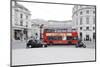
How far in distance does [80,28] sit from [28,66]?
2.91ft

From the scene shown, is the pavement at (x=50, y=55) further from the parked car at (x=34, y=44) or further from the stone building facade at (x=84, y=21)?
the stone building facade at (x=84, y=21)

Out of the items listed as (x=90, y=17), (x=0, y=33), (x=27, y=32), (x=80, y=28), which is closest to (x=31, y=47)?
(x=27, y=32)

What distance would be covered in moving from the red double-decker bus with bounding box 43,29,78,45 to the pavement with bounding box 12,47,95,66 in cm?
10

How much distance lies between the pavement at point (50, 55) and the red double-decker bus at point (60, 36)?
0.33 ft

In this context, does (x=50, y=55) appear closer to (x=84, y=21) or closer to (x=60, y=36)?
(x=60, y=36)

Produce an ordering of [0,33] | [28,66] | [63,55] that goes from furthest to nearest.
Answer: [63,55], [28,66], [0,33]

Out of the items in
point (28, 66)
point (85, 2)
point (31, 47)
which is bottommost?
point (28, 66)

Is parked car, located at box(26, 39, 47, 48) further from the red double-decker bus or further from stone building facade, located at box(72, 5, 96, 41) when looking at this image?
stone building facade, located at box(72, 5, 96, 41)

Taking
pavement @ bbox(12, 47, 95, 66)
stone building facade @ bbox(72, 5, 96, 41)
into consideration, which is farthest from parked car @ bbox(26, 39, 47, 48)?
stone building facade @ bbox(72, 5, 96, 41)

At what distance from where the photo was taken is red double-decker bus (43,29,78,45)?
270cm

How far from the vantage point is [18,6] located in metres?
2.53

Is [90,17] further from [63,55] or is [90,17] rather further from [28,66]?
[28,66]

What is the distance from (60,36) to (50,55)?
29 cm

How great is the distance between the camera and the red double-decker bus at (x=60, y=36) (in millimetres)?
2697
